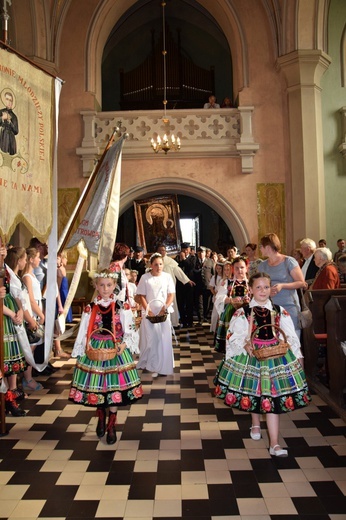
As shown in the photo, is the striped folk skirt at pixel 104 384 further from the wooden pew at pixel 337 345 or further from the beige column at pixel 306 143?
the beige column at pixel 306 143

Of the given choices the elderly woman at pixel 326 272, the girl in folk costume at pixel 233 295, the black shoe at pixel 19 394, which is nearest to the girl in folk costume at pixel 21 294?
the black shoe at pixel 19 394

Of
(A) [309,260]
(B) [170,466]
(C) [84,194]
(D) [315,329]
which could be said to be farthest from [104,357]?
(A) [309,260]

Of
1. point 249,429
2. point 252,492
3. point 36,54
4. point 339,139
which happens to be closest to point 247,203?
point 339,139

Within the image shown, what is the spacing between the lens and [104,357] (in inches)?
159

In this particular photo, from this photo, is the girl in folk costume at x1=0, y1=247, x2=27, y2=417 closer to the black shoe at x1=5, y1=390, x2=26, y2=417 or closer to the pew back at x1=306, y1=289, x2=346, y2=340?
the black shoe at x1=5, y1=390, x2=26, y2=417

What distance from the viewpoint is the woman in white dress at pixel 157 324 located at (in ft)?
21.9

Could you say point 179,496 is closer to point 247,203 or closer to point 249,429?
point 249,429

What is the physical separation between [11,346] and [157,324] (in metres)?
2.36

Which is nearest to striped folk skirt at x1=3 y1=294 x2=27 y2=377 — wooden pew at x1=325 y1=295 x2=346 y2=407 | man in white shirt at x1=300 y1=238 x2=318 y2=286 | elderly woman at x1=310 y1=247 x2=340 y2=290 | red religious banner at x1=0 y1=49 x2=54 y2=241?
red religious banner at x1=0 y1=49 x2=54 y2=241

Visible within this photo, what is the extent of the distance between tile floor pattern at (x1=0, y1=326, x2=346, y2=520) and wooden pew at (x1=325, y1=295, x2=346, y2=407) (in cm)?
21

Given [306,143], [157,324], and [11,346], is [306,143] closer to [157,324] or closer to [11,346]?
[157,324]

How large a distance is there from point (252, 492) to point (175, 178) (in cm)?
986

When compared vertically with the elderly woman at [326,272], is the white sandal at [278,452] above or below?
below

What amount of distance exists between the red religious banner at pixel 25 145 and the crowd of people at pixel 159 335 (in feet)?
1.51
